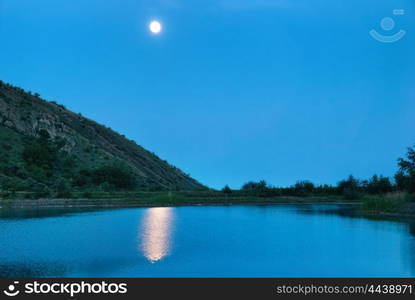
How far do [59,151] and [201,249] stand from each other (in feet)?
199

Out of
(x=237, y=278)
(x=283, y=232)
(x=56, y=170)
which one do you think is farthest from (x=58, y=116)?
(x=237, y=278)

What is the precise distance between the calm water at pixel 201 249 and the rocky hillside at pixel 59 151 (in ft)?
104

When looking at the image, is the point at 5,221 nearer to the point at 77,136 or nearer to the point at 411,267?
the point at 411,267

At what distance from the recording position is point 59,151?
7619cm

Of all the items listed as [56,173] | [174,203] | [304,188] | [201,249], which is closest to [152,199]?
[174,203]

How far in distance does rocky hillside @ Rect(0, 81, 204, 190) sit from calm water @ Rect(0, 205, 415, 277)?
104 feet

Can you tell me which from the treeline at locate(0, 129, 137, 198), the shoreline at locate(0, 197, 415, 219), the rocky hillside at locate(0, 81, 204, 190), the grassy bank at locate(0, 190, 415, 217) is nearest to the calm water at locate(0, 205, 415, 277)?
the grassy bank at locate(0, 190, 415, 217)

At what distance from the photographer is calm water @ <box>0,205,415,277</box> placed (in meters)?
16.3

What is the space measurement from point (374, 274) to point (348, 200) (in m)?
54.3

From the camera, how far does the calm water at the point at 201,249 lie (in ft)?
53.4

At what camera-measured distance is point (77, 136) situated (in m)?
84.2

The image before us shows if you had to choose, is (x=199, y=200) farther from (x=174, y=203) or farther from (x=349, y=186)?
(x=349, y=186)

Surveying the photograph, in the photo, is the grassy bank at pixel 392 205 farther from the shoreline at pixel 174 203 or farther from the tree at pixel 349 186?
the tree at pixel 349 186

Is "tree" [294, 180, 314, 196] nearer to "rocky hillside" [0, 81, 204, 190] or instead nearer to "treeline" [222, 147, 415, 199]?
"treeline" [222, 147, 415, 199]
